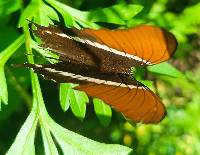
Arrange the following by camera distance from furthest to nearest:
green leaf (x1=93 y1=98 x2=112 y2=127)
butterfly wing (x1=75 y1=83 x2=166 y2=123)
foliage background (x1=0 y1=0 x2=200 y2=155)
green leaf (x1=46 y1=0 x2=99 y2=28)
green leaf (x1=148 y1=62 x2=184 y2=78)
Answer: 1. foliage background (x1=0 y1=0 x2=200 y2=155)
2. green leaf (x1=148 y1=62 x2=184 y2=78)
3. green leaf (x1=46 y1=0 x2=99 y2=28)
4. green leaf (x1=93 y1=98 x2=112 y2=127)
5. butterfly wing (x1=75 y1=83 x2=166 y2=123)

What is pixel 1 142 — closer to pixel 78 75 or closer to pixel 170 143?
pixel 170 143

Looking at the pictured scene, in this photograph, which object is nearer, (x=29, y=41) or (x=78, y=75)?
(x=78, y=75)

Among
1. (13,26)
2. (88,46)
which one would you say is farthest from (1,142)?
(88,46)

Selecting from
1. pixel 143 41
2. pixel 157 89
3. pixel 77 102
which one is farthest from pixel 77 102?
pixel 157 89

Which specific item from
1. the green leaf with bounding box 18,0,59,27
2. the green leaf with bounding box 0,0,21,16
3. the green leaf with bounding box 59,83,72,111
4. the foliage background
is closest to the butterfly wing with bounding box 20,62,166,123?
the green leaf with bounding box 59,83,72,111

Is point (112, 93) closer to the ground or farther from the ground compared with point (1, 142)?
farther from the ground

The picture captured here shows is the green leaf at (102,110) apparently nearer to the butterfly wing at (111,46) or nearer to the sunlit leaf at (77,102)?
the sunlit leaf at (77,102)

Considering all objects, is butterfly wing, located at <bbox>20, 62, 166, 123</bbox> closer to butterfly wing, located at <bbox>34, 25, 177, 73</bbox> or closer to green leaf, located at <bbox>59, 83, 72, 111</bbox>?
butterfly wing, located at <bbox>34, 25, 177, 73</bbox>
